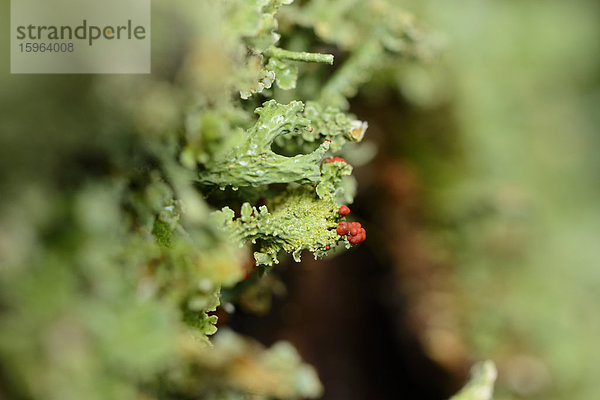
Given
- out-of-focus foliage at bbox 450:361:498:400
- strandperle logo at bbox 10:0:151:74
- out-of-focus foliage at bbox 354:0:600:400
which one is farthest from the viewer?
out-of-focus foliage at bbox 354:0:600:400

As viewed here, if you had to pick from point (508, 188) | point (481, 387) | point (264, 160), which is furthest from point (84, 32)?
point (508, 188)

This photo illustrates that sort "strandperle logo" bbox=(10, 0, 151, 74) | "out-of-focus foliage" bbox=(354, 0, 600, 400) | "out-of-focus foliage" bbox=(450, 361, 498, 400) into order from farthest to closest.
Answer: "out-of-focus foliage" bbox=(354, 0, 600, 400), "out-of-focus foliage" bbox=(450, 361, 498, 400), "strandperle logo" bbox=(10, 0, 151, 74)

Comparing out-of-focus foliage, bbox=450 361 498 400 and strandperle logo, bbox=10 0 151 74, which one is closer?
strandperle logo, bbox=10 0 151 74

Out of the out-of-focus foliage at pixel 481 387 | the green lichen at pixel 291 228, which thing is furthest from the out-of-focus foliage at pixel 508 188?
the green lichen at pixel 291 228

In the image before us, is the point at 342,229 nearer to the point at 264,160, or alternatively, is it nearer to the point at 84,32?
the point at 264,160

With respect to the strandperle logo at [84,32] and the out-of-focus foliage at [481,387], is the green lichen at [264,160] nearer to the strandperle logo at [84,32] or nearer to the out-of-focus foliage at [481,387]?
the strandperle logo at [84,32]

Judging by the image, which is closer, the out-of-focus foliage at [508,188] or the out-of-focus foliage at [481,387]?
the out-of-focus foliage at [481,387]

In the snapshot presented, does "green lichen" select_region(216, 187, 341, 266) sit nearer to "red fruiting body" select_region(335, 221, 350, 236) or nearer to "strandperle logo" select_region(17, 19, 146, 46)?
"red fruiting body" select_region(335, 221, 350, 236)

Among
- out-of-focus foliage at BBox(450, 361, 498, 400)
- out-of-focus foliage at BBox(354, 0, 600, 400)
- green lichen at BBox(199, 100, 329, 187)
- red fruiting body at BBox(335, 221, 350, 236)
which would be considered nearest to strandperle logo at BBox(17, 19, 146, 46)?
green lichen at BBox(199, 100, 329, 187)

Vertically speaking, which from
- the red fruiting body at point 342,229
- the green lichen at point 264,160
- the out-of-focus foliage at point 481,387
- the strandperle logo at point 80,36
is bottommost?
the out-of-focus foliage at point 481,387
